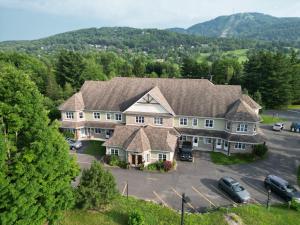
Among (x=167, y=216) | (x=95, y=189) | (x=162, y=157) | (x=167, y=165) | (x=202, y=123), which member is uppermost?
(x=202, y=123)

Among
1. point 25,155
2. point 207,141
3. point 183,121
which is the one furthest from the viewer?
point 183,121

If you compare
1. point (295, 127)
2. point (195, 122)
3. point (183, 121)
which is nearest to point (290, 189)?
point (195, 122)

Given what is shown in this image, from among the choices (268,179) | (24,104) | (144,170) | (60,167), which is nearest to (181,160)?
(144,170)

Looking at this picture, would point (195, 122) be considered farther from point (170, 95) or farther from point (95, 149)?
point (95, 149)

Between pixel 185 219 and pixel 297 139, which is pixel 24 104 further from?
pixel 297 139

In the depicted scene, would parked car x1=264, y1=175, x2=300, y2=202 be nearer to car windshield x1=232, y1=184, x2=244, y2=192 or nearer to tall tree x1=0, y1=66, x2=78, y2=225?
car windshield x1=232, y1=184, x2=244, y2=192

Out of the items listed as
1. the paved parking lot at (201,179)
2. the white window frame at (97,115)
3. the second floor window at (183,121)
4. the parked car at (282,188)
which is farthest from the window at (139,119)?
the parked car at (282,188)

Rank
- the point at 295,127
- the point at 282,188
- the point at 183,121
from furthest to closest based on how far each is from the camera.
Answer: the point at 295,127, the point at 183,121, the point at 282,188
